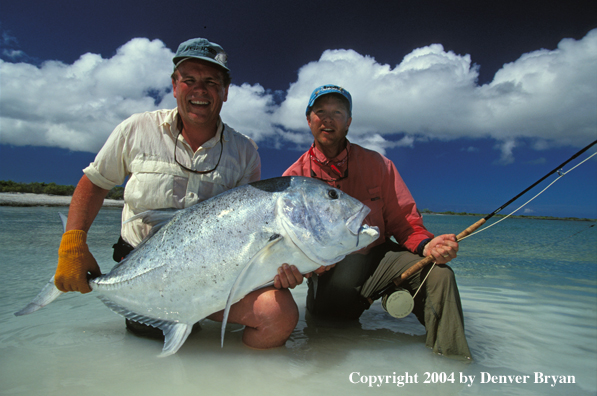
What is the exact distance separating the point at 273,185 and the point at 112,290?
4.51 feet

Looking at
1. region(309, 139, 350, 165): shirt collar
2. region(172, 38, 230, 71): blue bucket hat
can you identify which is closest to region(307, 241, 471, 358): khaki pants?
region(309, 139, 350, 165): shirt collar

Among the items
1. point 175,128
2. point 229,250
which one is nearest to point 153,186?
point 175,128

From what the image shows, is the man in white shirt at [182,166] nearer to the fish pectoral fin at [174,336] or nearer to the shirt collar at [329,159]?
the fish pectoral fin at [174,336]

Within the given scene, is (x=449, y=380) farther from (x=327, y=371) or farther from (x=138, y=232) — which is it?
(x=138, y=232)

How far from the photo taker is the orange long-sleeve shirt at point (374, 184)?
295 cm

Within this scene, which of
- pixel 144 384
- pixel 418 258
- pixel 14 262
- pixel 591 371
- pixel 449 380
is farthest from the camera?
pixel 14 262

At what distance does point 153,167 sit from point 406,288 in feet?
7.95

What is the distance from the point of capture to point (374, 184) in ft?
9.85

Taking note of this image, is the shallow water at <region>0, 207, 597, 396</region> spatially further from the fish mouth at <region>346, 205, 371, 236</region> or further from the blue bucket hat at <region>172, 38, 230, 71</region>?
the blue bucket hat at <region>172, 38, 230, 71</region>

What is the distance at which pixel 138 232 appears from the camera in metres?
2.67

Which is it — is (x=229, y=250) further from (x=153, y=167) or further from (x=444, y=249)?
(x=444, y=249)

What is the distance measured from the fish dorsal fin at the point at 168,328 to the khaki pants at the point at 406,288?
1332mm

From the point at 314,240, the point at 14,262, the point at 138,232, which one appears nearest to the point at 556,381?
the point at 314,240

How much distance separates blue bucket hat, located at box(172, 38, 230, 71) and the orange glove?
1.63m
